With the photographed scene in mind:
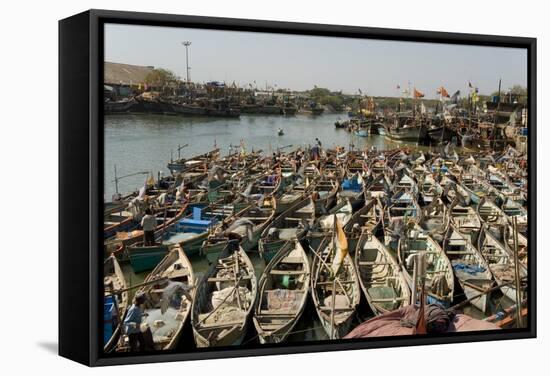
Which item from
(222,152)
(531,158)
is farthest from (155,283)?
(531,158)

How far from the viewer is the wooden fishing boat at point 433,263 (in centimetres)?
866

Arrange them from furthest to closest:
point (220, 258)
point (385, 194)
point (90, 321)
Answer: point (385, 194) → point (220, 258) → point (90, 321)

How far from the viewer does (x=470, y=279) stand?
346 inches

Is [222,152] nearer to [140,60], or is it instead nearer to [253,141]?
[253,141]

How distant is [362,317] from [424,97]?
68.0 inches

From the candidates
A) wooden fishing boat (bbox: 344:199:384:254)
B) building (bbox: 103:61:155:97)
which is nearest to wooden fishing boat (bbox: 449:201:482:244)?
wooden fishing boat (bbox: 344:199:384:254)

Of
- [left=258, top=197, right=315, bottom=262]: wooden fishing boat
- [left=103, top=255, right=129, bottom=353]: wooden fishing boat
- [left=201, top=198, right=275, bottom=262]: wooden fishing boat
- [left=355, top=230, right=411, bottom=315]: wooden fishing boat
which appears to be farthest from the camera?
[left=355, top=230, right=411, bottom=315]: wooden fishing boat

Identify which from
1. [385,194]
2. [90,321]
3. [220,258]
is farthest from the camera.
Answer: [385,194]

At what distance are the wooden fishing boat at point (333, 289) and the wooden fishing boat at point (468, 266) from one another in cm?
84

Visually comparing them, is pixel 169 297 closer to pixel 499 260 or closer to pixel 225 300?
pixel 225 300

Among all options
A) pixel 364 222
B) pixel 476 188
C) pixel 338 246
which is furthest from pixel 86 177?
pixel 476 188

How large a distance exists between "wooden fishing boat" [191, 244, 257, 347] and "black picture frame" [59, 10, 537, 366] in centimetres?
11

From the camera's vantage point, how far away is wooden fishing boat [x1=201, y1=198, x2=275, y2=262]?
7992mm

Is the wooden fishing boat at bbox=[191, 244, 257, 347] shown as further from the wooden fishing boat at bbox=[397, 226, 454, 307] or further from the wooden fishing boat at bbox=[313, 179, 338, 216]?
the wooden fishing boat at bbox=[397, 226, 454, 307]
